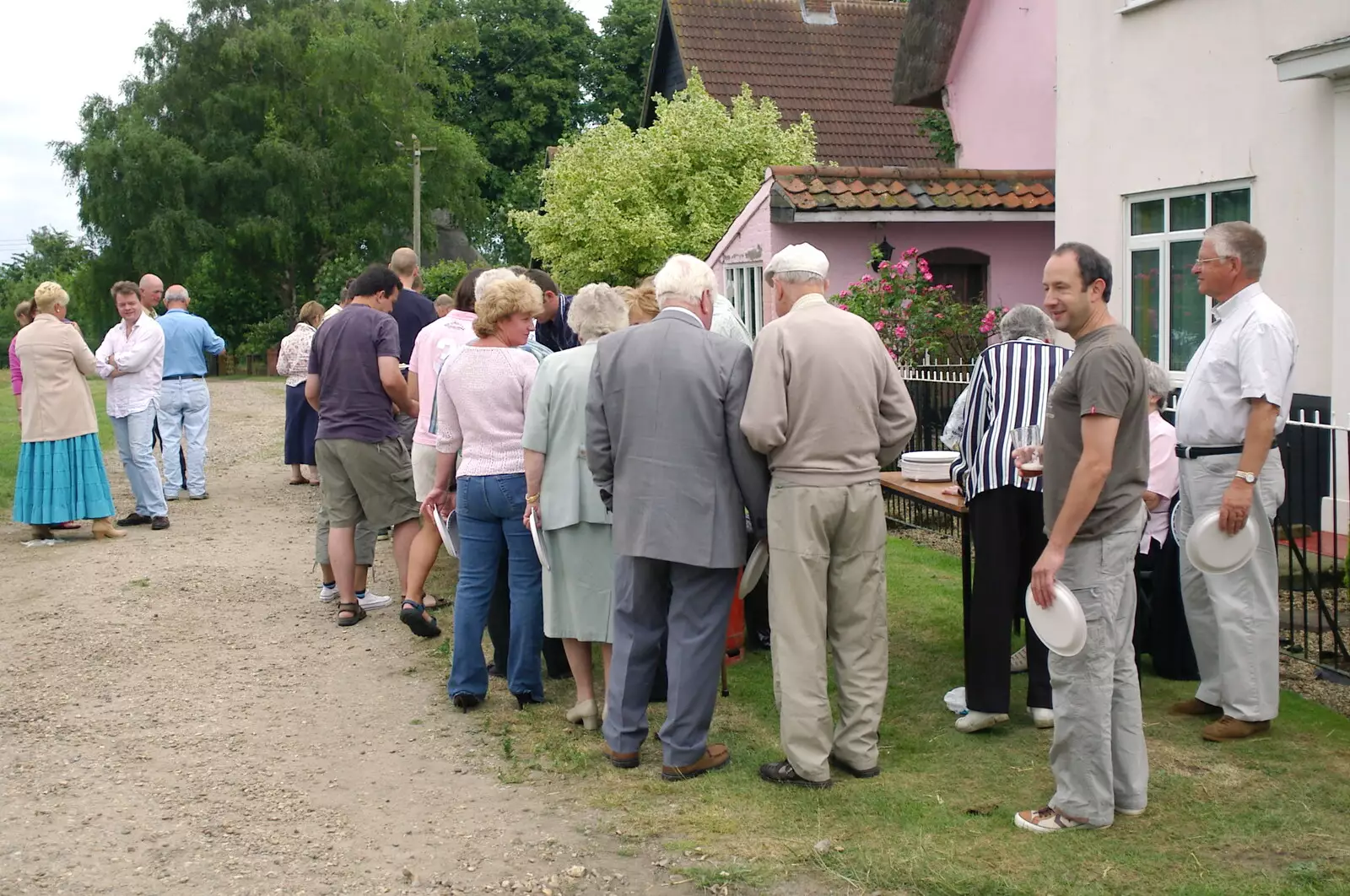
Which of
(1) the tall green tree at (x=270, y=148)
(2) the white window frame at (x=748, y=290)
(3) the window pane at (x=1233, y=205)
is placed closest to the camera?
(3) the window pane at (x=1233, y=205)

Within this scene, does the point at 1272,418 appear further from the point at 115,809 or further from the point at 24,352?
the point at 24,352

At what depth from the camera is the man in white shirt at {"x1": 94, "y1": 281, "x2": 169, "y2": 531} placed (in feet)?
38.3

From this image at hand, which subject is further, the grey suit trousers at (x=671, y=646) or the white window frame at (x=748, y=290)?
the white window frame at (x=748, y=290)

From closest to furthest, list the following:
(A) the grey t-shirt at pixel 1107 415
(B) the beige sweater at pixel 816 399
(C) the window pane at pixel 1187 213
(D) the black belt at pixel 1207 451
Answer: (A) the grey t-shirt at pixel 1107 415, (B) the beige sweater at pixel 816 399, (D) the black belt at pixel 1207 451, (C) the window pane at pixel 1187 213

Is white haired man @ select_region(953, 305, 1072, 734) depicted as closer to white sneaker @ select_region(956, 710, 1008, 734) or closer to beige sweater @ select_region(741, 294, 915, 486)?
white sneaker @ select_region(956, 710, 1008, 734)

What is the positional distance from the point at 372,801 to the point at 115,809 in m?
0.96

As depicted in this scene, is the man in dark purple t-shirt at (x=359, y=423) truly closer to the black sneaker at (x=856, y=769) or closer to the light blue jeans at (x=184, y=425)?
the black sneaker at (x=856, y=769)

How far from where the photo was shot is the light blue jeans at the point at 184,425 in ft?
42.3

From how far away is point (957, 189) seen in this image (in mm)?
14938

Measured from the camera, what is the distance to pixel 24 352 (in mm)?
10570

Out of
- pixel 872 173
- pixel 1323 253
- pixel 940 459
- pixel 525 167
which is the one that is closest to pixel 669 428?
pixel 940 459

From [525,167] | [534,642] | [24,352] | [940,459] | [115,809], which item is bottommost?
[115,809]

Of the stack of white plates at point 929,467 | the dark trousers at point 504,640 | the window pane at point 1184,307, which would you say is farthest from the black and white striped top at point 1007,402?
the window pane at point 1184,307

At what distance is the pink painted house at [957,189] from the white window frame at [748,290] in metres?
0.02
